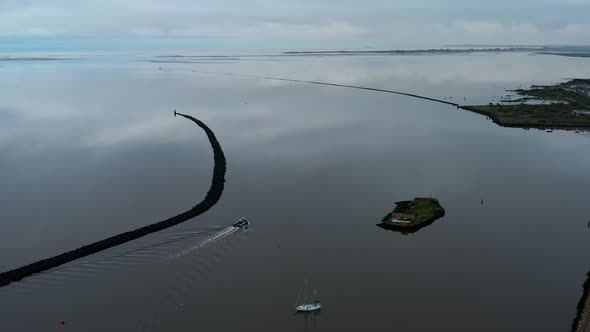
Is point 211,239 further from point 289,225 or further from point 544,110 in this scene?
point 544,110

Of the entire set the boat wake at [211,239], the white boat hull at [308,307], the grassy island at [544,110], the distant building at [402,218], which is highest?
the grassy island at [544,110]

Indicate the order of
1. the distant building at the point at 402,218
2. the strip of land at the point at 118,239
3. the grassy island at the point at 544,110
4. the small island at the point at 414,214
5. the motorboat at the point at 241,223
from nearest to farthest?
1. the strip of land at the point at 118,239
2. the motorboat at the point at 241,223
3. the small island at the point at 414,214
4. the distant building at the point at 402,218
5. the grassy island at the point at 544,110

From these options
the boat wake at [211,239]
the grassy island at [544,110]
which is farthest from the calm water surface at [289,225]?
the grassy island at [544,110]

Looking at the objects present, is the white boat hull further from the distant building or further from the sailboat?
the distant building

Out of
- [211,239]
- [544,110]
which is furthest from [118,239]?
[544,110]

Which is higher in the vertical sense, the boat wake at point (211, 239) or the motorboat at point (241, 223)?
the motorboat at point (241, 223)

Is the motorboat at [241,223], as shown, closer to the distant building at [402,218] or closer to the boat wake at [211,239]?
the boat wake at [211,239]

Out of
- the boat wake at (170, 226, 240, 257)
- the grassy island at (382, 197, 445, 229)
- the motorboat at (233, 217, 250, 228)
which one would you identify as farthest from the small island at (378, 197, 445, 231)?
the boat wake at (170, 226, 240, 257)
